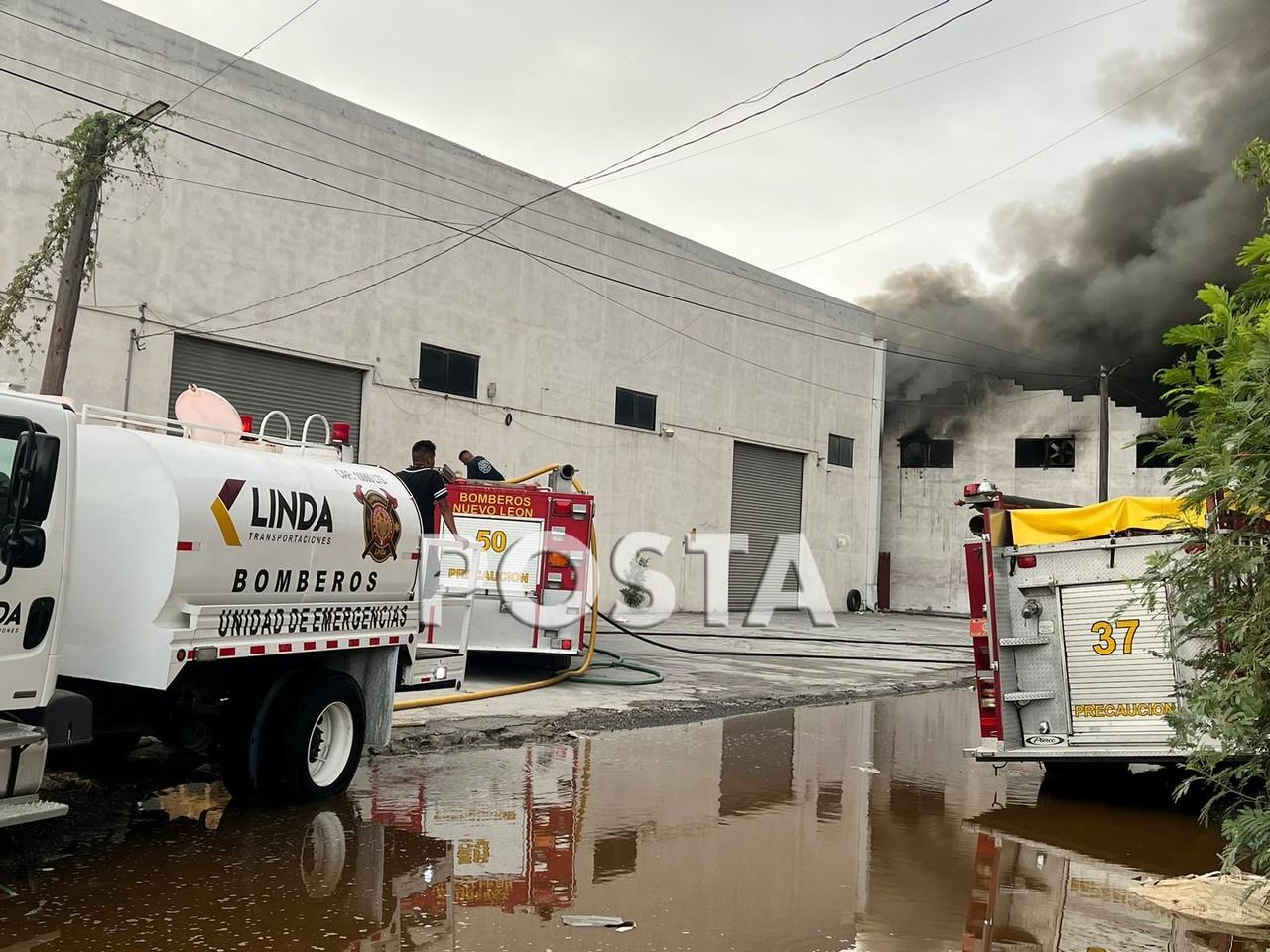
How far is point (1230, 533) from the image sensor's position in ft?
17.7

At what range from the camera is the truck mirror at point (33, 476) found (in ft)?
17.6

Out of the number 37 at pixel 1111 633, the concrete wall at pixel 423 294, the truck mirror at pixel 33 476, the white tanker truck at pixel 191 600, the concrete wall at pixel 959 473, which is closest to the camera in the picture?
the truck mirror at pixel 33 476

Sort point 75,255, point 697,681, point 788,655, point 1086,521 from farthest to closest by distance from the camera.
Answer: point 788,655
point 697,681
point 75,255
point 1086,521

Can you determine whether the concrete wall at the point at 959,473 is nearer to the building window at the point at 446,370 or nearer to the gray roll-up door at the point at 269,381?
the building window at the point at 446,370

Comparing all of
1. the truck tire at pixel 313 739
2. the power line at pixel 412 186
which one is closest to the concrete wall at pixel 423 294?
the power line at pixel 412 186

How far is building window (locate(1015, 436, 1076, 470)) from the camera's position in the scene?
37.2 metres

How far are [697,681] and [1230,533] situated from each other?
9982 millimetres

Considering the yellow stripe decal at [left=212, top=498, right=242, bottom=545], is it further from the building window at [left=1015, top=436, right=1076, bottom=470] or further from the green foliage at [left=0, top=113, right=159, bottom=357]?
the building window at [left=1015, top=436, right=1076, bottom=470]

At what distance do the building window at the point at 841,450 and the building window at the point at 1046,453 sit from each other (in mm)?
5684

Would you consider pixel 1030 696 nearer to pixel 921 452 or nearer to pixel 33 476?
pixel 33 476

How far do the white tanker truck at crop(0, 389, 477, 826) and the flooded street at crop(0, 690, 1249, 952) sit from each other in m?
0.49

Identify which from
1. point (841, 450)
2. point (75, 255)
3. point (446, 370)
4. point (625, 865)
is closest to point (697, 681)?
point (625, 865)

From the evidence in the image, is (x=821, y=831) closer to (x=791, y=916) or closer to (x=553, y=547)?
(x=791, y=916)

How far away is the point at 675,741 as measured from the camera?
1069 centimetres
